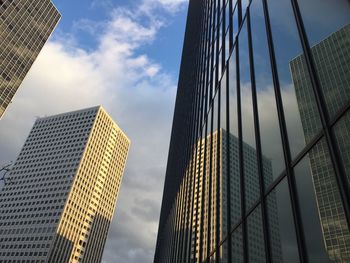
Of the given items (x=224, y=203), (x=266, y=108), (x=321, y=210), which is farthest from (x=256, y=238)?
(x=224, y=203)

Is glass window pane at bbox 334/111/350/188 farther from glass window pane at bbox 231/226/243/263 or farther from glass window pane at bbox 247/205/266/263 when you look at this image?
glass window pane at bbox 231/226/243/263

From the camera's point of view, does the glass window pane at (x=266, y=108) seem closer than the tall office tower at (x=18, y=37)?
Yes

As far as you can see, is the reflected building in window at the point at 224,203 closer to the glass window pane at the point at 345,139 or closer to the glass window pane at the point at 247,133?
the glass window pane at the point at 247,133

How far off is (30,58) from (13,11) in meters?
19.3

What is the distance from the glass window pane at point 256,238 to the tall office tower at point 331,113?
292 centimetres

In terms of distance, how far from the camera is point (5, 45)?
128 metres

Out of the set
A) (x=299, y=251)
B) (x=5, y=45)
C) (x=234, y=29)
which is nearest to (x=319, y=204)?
(x=299, y=251)

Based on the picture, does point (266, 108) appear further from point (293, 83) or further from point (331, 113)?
point (331, 113)

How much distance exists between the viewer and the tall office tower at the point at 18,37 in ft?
414

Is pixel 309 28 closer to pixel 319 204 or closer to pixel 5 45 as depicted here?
pixel 319 204

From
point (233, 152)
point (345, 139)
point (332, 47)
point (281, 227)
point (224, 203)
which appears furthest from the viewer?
point (224, 203)

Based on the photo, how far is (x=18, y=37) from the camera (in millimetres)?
134625

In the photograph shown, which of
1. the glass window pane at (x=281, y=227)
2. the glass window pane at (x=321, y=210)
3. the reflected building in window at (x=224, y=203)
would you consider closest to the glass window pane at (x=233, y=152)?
the reflected building in window at (x=224, y=203)

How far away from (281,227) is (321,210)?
1653mm
